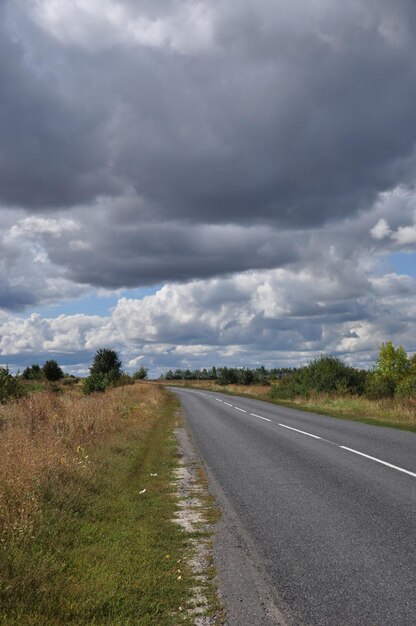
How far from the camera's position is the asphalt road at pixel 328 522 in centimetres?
473

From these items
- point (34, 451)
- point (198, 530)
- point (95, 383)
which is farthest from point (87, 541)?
point (95, 383)

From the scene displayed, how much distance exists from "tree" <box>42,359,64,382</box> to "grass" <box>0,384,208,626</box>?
64.7 m

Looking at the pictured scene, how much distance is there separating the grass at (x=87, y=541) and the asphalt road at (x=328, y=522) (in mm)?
816

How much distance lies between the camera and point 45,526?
6871 millimetres

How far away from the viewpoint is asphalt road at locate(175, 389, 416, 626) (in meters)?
4.73

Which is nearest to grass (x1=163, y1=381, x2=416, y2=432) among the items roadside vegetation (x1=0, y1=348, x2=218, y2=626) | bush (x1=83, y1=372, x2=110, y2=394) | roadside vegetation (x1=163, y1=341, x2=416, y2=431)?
→ roadside vegetation (x1=163, y1=341, x2=416, y2=431)

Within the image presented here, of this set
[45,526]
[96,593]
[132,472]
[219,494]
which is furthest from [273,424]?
[96,593]

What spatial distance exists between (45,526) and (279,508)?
342cm

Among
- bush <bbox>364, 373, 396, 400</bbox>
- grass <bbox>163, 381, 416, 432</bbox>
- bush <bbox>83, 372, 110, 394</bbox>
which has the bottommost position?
grass <bbox>163, 381, 416, 432</bbox>

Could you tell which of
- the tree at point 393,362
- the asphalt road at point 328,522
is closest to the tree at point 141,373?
the tree at point 393,362

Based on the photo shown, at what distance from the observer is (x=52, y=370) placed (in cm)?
7475

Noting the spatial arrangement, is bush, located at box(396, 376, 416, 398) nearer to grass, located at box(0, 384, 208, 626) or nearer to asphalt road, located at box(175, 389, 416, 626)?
asphalt road, located at box(175, 389, 416, 626)

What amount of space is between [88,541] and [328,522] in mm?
3175

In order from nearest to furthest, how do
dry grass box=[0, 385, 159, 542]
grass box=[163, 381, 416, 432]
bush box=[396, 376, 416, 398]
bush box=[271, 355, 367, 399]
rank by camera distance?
dry grass box=[0, 385, 159, 542] → grass box=[163, 381, 416, 432] → bush box=[396, 376, 416, 398] → bush box=[271, 355, 367, 399]
